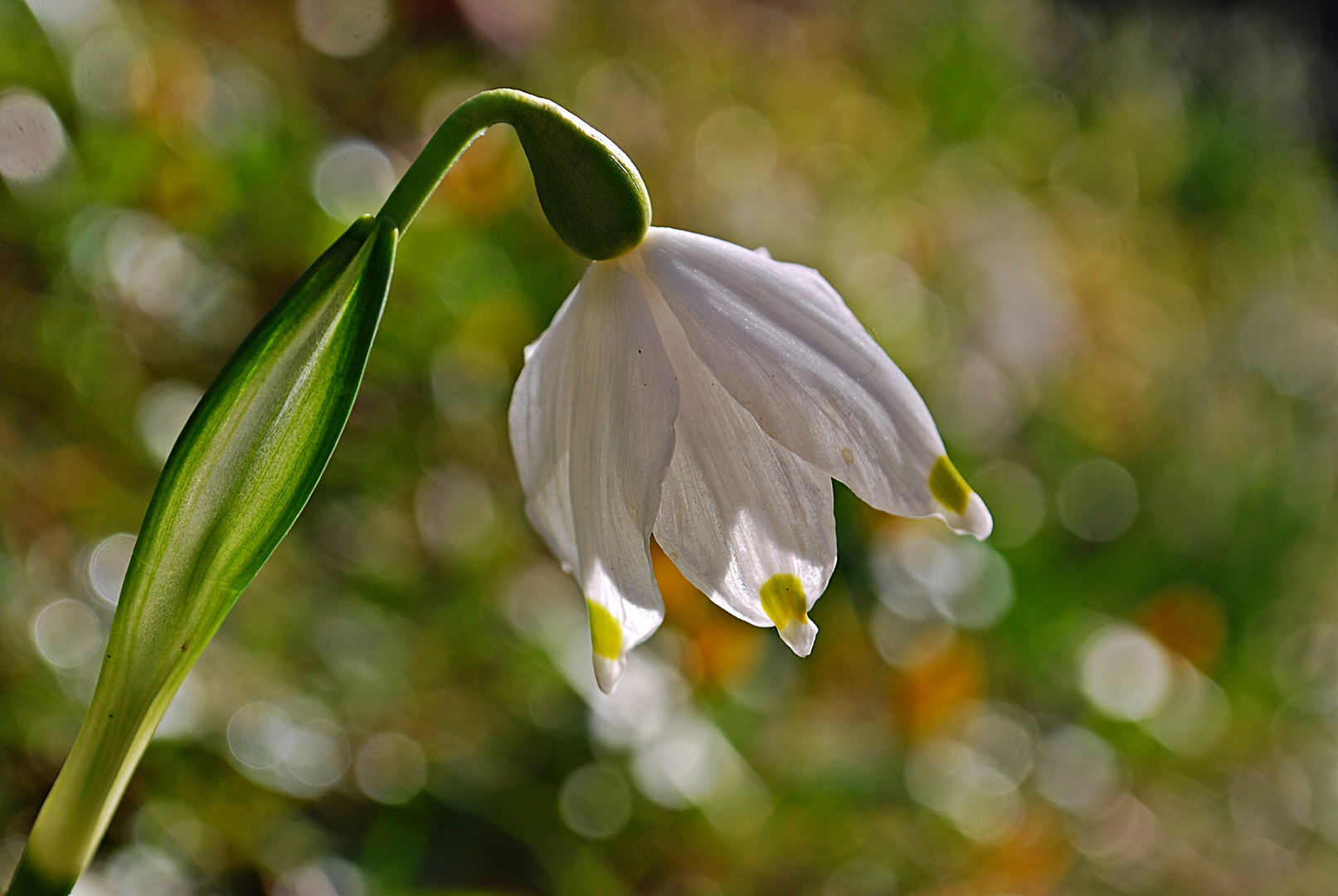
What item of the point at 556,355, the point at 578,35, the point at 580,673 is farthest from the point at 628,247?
the point at 578,35

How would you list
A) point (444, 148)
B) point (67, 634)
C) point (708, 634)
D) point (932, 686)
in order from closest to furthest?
1. point (444, 148)
2. point (67, 634)
3. point (708, 634)
4. point (932, 686)

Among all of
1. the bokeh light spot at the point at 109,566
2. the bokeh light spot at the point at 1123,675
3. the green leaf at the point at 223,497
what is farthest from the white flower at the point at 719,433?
the bokeh light spot at the point at 1123,675

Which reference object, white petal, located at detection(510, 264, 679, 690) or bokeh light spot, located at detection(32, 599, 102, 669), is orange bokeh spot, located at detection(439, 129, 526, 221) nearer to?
bokeh light spot, located at detection(32, 599, 102, 669)

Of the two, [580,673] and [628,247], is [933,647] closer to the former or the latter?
[580,673]

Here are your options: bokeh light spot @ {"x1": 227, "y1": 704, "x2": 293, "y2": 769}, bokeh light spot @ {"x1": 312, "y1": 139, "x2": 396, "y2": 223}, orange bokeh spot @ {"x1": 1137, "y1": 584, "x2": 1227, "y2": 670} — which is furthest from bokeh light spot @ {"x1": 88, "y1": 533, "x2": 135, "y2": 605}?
orange bokeh spot @ {"x1": 1137, "y1": 584, "x2": 1227, "y2": 670}

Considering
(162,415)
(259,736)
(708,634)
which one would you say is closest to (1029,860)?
(708,634)

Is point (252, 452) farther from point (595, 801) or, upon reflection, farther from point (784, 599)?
point (595, 801)

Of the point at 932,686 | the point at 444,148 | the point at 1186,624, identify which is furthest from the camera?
the point at 1186,624

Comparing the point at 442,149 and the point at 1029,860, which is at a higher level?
the point at 442,149
